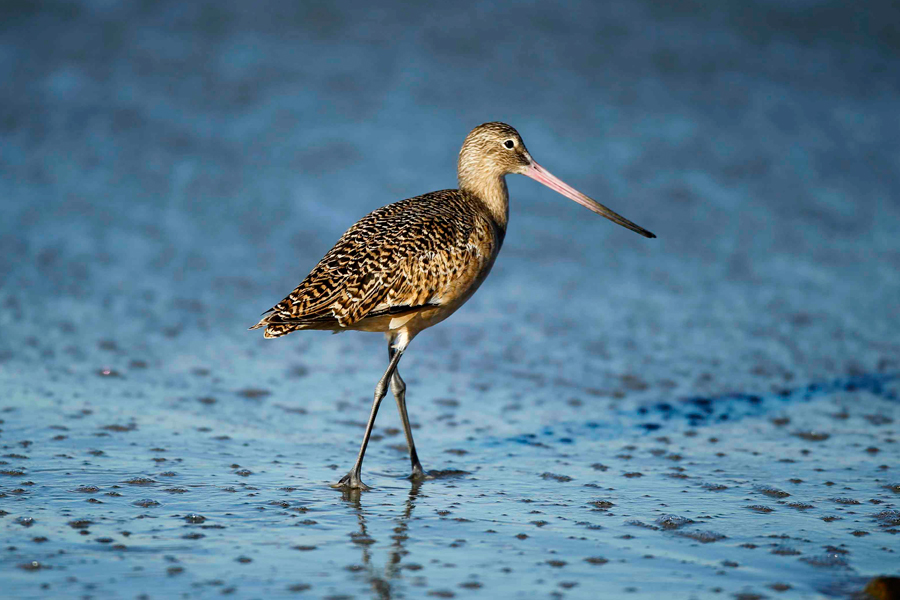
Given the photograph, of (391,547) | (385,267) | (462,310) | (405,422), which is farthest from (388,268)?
(462,310)

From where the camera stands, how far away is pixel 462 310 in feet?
31.0

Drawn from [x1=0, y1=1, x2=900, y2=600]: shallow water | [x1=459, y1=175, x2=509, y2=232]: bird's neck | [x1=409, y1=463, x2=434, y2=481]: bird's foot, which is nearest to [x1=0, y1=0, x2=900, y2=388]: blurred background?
[x1=0, y1=1, x2=900, y2=600]: shallow water

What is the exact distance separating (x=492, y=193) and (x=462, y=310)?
9.92 feet

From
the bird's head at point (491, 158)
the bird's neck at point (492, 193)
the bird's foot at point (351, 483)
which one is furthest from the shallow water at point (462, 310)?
the bird's head at point (491, 158)

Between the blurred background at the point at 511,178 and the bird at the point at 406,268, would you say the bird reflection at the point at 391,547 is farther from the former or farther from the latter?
the blurred background at the point at 511,178

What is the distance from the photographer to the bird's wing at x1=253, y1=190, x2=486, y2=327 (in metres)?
5.57

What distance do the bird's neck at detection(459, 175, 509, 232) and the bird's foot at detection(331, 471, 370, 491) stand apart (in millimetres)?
1748

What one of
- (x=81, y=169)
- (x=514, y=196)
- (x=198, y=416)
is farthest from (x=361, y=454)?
(x=81, y=169)

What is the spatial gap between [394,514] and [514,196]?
7208mm

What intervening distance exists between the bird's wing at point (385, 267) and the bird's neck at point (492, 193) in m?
0.38

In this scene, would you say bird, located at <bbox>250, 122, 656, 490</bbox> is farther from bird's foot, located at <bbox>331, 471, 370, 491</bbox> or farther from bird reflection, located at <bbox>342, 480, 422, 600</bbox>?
bird reflection, located at <bbox>342, 480, 422, 600</bbox>

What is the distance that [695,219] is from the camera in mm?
11664

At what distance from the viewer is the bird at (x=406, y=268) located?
559 cm

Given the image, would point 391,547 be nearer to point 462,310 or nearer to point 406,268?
point 406,268
